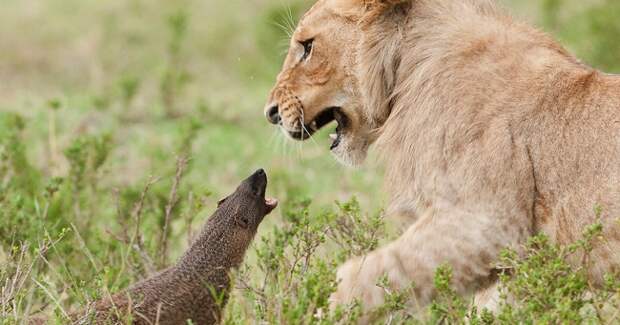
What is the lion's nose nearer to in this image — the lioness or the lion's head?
the lion's head

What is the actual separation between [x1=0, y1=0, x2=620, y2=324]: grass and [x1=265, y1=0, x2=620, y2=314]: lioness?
16 cm

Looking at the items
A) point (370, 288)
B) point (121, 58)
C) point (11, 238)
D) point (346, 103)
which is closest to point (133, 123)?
point (121, 58)

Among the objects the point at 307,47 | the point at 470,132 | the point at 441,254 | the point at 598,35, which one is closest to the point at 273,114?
the point at 307,47

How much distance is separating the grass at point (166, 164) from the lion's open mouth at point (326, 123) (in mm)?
113

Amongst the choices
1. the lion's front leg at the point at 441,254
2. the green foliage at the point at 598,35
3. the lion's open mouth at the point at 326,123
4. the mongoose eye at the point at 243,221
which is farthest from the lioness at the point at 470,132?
the green foliage at the point at 598,35

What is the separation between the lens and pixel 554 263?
3623 mm

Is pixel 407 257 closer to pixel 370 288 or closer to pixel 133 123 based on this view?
pixel 370 288

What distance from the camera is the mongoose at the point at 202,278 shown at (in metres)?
4.29

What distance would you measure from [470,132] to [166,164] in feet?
13.1

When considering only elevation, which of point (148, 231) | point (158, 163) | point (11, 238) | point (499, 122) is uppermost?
point (499, 122)

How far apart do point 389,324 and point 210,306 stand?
90 centimetres

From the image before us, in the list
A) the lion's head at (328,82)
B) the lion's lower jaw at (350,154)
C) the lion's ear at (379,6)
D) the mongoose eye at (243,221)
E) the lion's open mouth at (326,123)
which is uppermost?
the lion's ear at (379,6)

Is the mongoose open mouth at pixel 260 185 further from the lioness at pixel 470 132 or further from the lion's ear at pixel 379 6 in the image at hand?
the lion's ear at pixel 379 6

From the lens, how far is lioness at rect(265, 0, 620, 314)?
3967 millimetres
